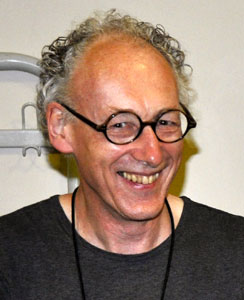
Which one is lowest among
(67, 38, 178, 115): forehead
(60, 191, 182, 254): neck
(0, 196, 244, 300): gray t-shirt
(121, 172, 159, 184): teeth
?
(0, 196, 244, 300): gray t-shirt

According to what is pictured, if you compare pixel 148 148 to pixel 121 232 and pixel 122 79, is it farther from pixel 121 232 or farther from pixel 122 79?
pixel 121 232

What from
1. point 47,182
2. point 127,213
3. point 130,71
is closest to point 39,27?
point 47,182

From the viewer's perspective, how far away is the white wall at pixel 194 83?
5.76 feet

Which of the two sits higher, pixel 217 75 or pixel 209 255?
pixel 217 75

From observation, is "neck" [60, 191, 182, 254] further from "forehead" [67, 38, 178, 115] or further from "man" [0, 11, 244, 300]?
"forehead" [67, 38, 178, 115]

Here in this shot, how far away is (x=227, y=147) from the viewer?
183cm

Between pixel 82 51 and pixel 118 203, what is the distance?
363mm

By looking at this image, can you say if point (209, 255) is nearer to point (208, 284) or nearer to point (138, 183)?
point (208, 284)

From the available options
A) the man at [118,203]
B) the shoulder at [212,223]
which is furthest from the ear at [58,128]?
the shoulder at [212,223]

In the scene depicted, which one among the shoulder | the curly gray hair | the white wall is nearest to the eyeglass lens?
the curly gray hair

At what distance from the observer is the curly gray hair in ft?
4.42

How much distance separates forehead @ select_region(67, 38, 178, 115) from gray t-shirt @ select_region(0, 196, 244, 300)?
35cm

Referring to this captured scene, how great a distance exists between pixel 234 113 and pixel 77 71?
2.22ft

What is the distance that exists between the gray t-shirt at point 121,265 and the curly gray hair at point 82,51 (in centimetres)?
31
